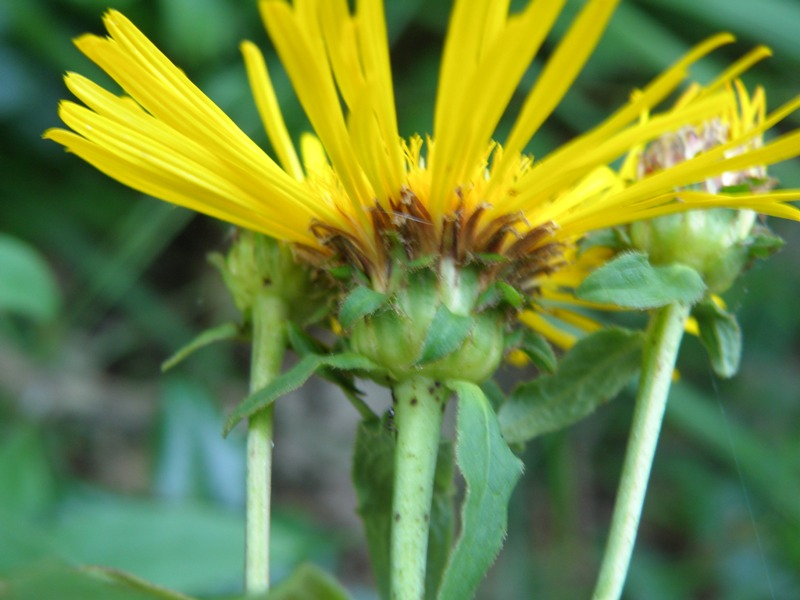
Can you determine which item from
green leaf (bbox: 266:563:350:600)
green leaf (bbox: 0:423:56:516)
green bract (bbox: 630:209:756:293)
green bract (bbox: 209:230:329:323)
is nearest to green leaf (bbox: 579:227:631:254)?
green bract (bbox: 630:209:756:293)

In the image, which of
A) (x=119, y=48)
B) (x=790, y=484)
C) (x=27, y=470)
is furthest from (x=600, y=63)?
(x=119, y=48)

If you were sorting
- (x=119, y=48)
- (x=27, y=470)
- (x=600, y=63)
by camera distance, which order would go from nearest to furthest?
1. (x=119, y=48)
2. (x=27, y=470)
3. (x=600, y=63)

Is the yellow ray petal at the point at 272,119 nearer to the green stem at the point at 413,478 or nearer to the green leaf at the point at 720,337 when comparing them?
the green stem at the point at 413,478

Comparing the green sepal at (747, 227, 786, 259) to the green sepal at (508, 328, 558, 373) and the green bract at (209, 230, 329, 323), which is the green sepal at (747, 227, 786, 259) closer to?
the green sepal at (508, 328, 558, 373)

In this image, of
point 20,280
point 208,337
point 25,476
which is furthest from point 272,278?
point 25,476

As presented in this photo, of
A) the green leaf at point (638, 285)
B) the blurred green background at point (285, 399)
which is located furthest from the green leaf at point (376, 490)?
the blurred green background at point (285, 399)

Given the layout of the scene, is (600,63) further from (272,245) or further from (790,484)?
(272,245)
